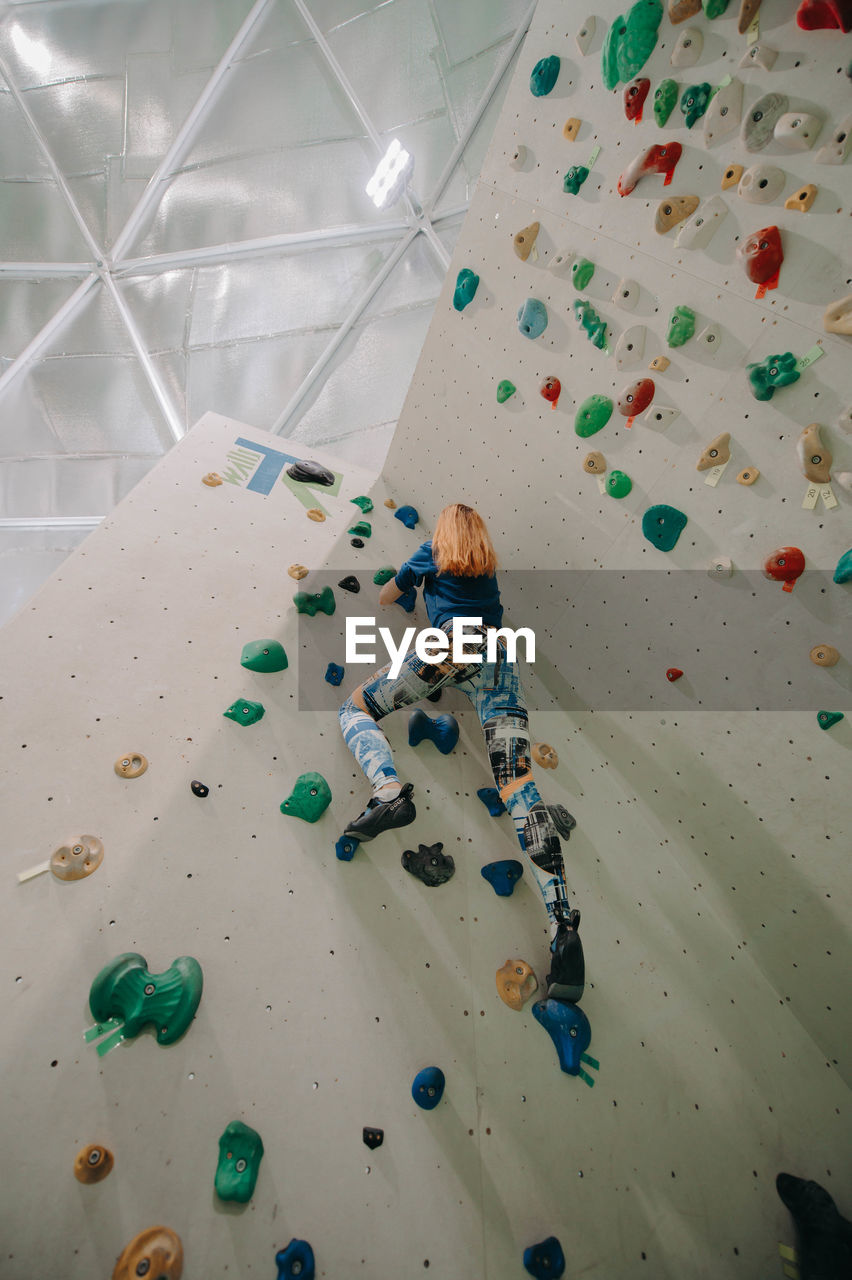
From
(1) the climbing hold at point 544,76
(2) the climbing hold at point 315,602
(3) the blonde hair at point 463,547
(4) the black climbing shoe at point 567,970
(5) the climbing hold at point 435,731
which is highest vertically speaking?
(1) the climbing hold at point 544,76

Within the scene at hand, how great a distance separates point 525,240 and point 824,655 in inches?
91.3

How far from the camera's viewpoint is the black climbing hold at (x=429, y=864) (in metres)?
1.85

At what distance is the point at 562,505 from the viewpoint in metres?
2.55

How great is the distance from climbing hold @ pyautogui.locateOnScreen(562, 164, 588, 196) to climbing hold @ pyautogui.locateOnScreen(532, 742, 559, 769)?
251 centimetres

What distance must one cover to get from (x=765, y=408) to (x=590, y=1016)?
2195mm

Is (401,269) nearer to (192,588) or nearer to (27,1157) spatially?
(192,588)

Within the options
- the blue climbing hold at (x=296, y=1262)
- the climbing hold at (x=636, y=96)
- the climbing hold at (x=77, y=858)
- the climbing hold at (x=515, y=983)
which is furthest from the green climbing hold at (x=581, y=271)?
the blue climbing hold at (x=296, y=1262)

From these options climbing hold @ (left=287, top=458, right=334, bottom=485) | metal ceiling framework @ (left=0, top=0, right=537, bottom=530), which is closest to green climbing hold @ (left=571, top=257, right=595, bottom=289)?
climbing hold @ (left=287, top=458, right=334, bottom=485)

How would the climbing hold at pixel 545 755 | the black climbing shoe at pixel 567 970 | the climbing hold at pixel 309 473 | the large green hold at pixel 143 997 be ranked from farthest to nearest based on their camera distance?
the climbing hold at pixel 309 473 < the climbing hold at pixel 545 755 < the black climbing shoe at pixel 567 970 < the large green hold at pixel 143 997

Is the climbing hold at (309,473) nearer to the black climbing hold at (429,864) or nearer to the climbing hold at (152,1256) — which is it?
the black climbing hold at (429,864)

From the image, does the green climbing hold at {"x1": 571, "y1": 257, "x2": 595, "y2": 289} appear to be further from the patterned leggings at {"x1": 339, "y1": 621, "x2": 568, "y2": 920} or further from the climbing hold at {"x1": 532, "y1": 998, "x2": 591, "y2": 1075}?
the climbing hold at {"x1": 532, "y1": 998, "x2": 591, "y2": 1075}

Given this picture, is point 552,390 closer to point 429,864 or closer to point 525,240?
point 525,240

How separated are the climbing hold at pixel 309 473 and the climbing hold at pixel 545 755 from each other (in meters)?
2.19

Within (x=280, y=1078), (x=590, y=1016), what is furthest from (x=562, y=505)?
(x=280, y=1078)
